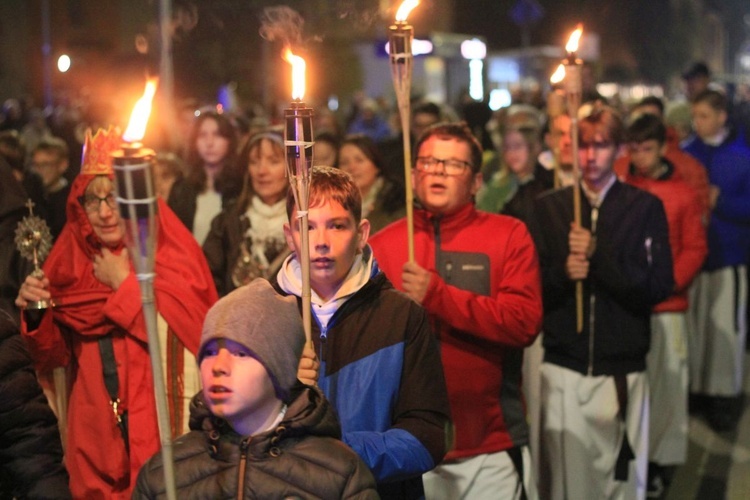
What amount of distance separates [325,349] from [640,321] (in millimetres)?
2884

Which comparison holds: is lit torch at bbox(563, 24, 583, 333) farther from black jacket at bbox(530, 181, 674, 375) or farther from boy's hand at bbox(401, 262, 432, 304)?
boy's hand at bbox(401, 262, 432, 304)

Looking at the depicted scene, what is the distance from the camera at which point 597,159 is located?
21.4 feet

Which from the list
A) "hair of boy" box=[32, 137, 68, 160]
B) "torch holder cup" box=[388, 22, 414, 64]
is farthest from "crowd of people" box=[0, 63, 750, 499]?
"hair of boy" box=[32, 137, 68, 160]

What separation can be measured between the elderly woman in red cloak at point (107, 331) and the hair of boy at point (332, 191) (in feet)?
3.94

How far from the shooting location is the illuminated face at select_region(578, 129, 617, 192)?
6.50 meters

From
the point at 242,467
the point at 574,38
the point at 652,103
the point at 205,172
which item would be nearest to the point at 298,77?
the point at 242,467

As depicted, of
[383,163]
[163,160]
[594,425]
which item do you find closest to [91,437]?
[594,425]

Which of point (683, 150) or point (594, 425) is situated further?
point (683, 150)

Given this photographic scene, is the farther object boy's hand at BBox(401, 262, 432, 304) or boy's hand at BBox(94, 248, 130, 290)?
boy's hand at BBox(94, 248, 130, 290)

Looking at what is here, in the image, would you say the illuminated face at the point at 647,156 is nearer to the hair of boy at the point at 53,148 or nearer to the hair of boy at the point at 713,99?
the hair of boy at the point at 713,99

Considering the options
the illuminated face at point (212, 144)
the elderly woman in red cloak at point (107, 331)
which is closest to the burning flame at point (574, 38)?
the elderly woman in red cloak at point (107, 331)

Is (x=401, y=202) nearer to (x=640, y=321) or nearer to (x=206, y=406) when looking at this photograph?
(x=640, y=321)

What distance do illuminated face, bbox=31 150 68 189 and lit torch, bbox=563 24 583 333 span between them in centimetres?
506

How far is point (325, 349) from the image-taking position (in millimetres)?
4020
